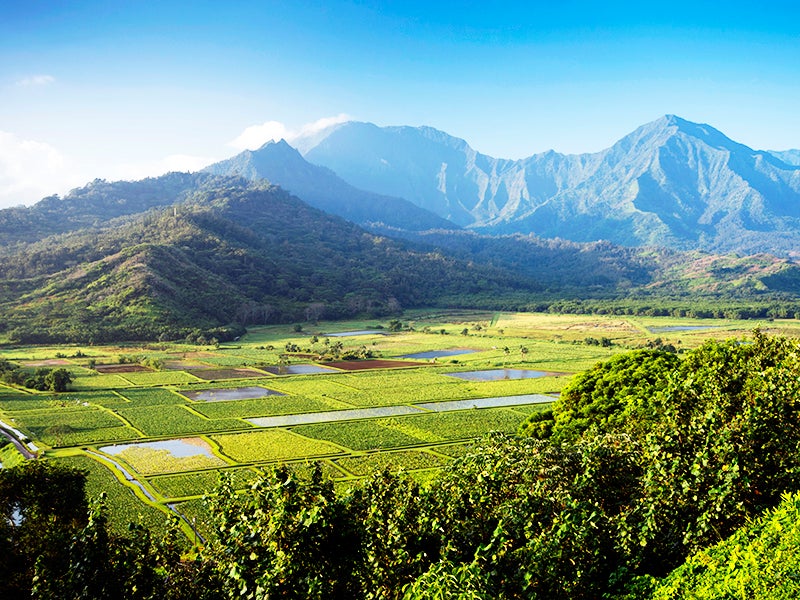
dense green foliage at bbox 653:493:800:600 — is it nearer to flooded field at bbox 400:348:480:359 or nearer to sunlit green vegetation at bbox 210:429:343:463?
sunlit green vegetation at bbox 210:429:343:463

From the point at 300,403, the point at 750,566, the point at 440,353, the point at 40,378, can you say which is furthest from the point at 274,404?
the point at 750,566

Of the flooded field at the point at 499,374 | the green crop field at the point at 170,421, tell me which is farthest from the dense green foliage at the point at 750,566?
the flooded field at the point at 499,374

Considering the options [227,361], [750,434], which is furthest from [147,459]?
[227,361]

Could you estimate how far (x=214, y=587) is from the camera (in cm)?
1495

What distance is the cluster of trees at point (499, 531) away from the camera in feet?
46.2

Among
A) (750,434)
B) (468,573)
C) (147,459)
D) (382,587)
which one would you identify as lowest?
(147,459)

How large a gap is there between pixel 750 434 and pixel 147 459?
137ft

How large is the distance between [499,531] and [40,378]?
72641 millimetres

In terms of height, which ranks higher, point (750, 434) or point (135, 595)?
point (750, 434)

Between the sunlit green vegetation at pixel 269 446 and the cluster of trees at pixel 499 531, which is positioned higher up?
the cluster of trees at pixel 499 531

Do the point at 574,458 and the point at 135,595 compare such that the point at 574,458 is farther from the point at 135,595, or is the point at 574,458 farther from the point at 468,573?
the point at 135,595

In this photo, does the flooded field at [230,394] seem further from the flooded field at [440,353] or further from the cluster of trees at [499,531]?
the cluster of trees at [499,531]

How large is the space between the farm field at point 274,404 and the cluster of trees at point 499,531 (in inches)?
105

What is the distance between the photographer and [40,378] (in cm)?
7100
